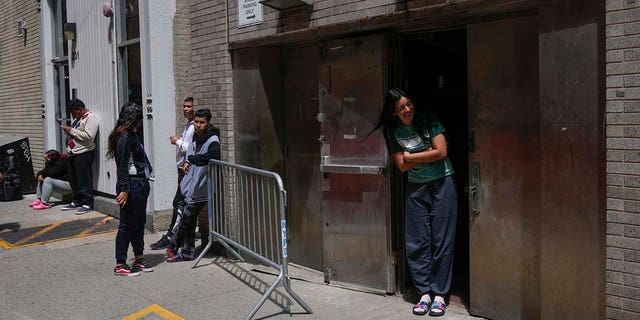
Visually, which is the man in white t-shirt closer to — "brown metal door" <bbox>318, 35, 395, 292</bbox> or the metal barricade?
the metal barricade

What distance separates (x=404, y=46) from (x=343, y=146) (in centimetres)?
104

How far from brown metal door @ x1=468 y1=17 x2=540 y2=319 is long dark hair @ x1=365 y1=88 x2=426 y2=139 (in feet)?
1.44

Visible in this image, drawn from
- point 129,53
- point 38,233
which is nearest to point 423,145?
point 129,53

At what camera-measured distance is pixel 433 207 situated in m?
4.82

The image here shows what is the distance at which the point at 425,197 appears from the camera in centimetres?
482

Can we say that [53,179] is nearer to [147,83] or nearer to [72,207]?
[72,207]

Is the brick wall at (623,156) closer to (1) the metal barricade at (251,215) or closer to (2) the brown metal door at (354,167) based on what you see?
(2) the brown metal door at (354,167)

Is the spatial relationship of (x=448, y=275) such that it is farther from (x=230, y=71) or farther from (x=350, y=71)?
(x=230, y=71)

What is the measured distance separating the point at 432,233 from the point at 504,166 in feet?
2.76

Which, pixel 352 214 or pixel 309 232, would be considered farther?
pixel 309 232

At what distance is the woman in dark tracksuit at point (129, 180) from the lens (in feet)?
19.3

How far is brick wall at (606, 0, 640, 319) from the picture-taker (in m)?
3.54


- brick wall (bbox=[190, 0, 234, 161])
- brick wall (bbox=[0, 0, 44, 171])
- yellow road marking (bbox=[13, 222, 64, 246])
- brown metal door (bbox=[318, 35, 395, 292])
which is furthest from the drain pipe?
brick wall (bbox=[0, 0, 44, 171])

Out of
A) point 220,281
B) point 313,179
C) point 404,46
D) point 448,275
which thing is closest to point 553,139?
point 448,275
